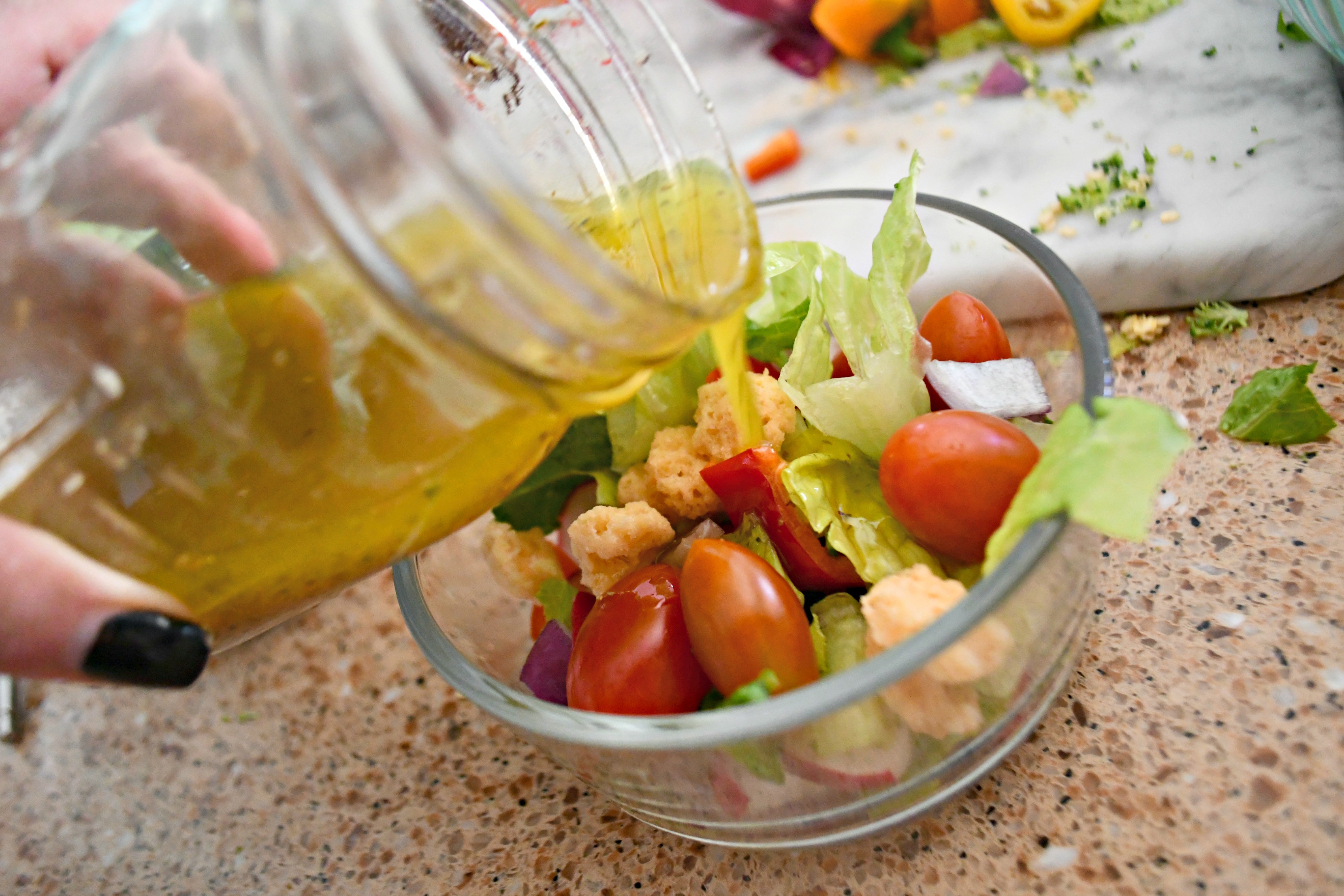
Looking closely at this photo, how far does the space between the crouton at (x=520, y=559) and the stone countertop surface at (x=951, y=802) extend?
154mm

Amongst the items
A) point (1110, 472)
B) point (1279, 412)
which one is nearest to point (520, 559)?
point (1110, 472)

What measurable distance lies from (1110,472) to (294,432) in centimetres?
47

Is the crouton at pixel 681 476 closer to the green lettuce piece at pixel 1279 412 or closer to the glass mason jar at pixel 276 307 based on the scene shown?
the glass mason jar at pixel 276 307

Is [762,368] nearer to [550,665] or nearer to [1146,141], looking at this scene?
[550,665]

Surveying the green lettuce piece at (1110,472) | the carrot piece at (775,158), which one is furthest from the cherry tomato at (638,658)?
the carrot piece at (775,158)

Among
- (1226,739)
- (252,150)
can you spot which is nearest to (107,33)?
(252,150)

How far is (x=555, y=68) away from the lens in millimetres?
792

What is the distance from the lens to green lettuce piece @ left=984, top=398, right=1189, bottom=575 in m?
0.55

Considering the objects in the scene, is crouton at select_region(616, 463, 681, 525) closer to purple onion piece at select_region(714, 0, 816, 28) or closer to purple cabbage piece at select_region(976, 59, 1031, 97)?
purple cabbage piece at select_region(976, 59, 1031, 97)

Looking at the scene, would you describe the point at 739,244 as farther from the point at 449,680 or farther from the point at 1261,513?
the point at 1261,513

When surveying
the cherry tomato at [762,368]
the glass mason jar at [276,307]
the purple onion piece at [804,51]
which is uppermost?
the glass mason jar at [276,307]

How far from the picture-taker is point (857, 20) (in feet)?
4.70

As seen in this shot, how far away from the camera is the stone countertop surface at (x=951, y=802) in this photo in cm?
66

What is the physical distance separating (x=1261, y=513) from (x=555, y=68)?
69 centimetres
